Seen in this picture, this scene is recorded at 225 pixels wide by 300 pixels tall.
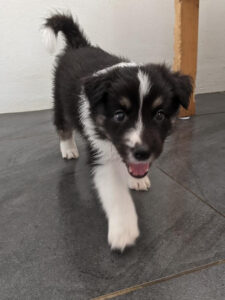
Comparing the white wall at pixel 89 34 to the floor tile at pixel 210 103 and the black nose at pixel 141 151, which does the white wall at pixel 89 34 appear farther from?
the black nose at pixel 141 151

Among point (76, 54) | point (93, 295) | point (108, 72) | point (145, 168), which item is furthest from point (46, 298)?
point (76, 54)

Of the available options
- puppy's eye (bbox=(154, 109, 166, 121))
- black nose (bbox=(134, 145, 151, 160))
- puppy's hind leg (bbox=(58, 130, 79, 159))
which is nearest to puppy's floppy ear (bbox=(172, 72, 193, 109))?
puppy's eye (bbox=(154, 109, 166, 121))

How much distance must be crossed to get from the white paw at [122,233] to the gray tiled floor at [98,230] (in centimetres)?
4

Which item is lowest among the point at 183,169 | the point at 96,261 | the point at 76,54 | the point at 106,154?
the point at 183,169

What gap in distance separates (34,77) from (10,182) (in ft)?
9.11

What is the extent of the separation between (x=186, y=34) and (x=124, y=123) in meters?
2.53

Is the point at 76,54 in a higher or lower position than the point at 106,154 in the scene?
higher

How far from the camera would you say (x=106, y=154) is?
1.95 meters

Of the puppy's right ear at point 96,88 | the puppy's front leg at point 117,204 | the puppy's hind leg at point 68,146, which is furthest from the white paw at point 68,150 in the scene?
the puppy's right ear at point 96,88

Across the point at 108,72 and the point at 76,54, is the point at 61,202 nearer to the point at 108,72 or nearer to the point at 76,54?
the point at 108,72

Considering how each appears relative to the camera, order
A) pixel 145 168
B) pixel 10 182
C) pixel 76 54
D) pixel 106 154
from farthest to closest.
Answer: pixel 76 54 → pixel 10 182 → pixel 106 154 → pixel 145 168

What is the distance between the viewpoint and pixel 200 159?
271 centimetres

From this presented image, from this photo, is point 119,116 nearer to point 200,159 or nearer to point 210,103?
point 200,159

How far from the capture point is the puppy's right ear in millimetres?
1706
